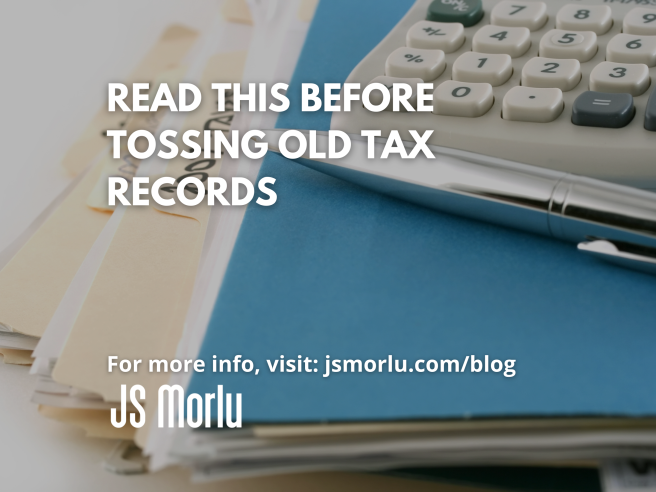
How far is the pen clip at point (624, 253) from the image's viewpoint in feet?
0.88

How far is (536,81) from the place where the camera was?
0.33 metres

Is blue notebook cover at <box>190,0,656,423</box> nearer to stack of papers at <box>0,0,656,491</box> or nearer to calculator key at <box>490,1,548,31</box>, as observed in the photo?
stack of papers at <box>0,0,656,491</box>

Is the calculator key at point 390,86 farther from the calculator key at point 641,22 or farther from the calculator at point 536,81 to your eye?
the calculator key at point 641,22

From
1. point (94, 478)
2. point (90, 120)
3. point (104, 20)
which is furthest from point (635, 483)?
point (104, 20)

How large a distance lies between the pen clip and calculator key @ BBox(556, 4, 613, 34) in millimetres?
141

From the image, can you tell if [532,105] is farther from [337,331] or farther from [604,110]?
[337,331]

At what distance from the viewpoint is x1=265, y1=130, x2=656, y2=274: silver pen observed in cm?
27

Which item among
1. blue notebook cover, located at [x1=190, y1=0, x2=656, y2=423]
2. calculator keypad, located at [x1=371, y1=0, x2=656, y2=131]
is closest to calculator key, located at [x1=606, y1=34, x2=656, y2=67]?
calculator keypad, located at [x1=371, y1=0, x2=656, y2=131]

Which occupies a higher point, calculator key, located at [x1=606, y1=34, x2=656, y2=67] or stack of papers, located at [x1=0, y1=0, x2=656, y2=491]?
calculator key, located at [x1=606, y1=34, x2=656, y2=67]

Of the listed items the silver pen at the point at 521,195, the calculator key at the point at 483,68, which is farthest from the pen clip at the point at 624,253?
the calculator key at the point at 483,68

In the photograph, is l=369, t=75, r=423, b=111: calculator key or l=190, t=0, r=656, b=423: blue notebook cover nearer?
l=190, t=0, r=656, b=423: blue notebook cover

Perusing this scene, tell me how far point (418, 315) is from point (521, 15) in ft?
0.66

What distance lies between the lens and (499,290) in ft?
0.91

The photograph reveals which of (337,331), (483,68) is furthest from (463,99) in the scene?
(337,331)
